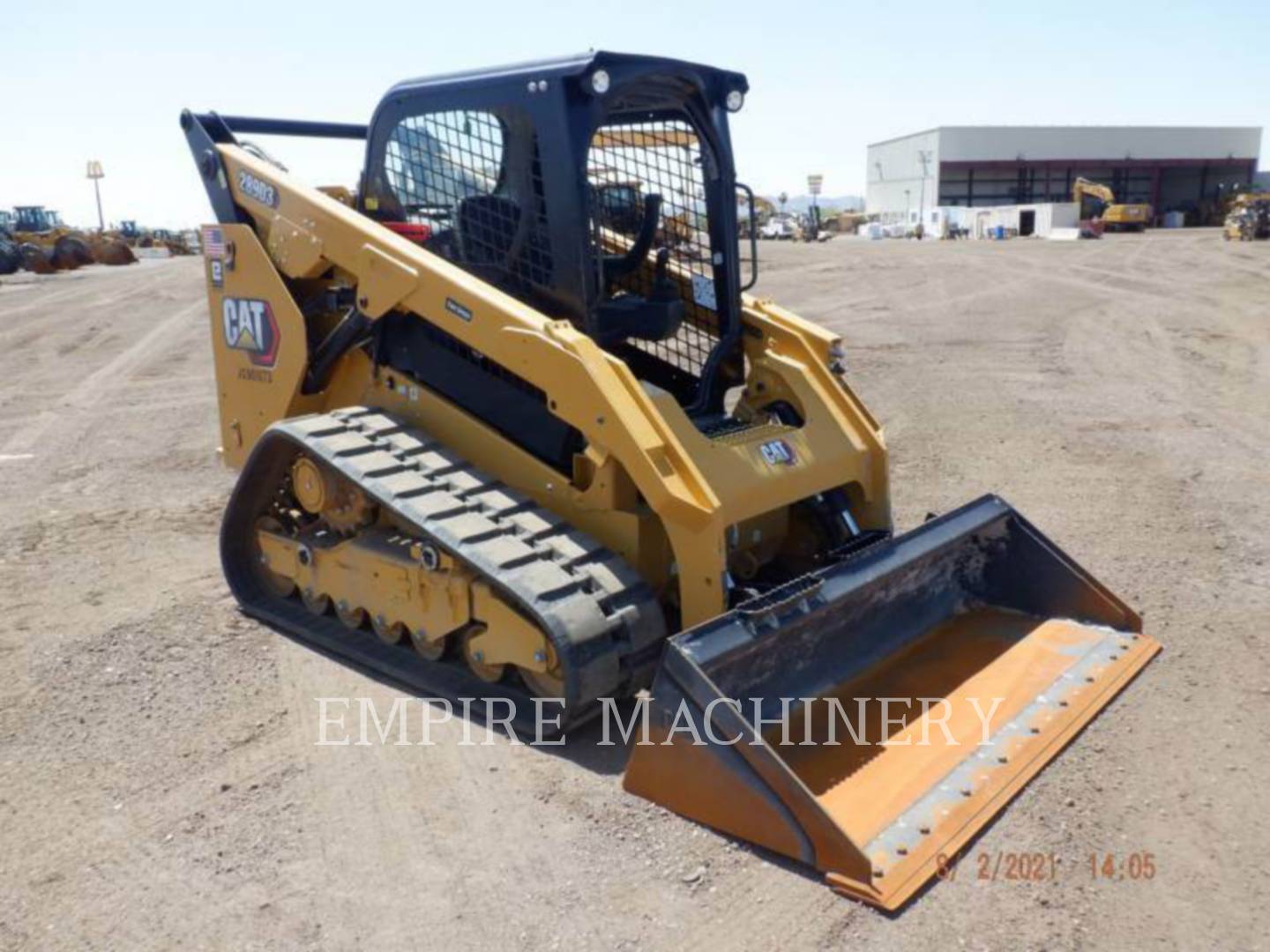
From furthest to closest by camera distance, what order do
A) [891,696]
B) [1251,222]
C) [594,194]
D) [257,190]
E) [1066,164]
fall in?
1. [1066,164]
2. [1251,222]
3. [257,190]
4. [594,194]
5. [891,696]

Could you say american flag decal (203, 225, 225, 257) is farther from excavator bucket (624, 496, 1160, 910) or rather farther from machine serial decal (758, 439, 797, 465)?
excavator bucket (624, 496, 1160, 910)

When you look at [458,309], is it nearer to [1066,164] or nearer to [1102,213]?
[1102,213]

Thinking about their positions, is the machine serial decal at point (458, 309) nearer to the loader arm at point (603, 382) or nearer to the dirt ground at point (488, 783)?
the loader arm at point (603, 382)

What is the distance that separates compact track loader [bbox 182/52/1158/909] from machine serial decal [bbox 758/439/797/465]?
2cm

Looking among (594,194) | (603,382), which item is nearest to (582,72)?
(594,194)

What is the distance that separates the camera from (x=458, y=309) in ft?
14.3

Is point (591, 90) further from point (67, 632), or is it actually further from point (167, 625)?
point (67, 632)

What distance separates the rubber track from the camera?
373cm

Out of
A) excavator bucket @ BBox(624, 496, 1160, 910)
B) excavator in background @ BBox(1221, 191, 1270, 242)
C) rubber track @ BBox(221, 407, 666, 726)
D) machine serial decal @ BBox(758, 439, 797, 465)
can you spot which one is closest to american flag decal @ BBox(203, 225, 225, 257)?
rubber track @ BBox(221, 407, 666, 726)

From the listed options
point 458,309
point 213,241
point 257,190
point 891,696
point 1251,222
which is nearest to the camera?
point 891,696

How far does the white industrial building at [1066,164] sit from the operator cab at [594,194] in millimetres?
56208

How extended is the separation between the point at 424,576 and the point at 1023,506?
402 cm

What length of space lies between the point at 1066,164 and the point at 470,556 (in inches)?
2590

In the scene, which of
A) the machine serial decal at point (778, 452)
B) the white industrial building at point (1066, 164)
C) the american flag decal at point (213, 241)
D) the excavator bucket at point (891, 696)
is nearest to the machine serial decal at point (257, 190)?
the american flag decal at point (213, 241)
